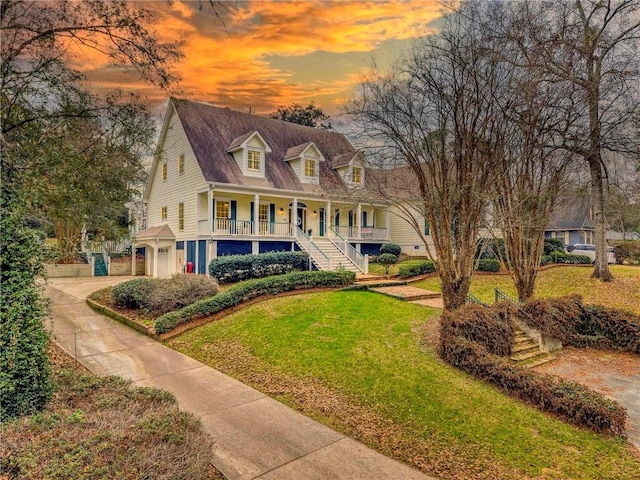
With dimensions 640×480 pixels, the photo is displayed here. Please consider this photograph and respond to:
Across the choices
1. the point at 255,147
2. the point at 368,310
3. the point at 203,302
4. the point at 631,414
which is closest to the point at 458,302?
the point at 368,310

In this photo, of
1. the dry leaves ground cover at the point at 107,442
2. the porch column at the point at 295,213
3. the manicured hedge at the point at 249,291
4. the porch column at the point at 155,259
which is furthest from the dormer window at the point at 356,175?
the dry leaves ground cover at the point at 107,442

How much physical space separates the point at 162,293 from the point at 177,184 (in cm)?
1125

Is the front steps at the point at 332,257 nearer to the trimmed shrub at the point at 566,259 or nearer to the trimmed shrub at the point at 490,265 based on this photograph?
the trimmed shrub at the point at 490,265

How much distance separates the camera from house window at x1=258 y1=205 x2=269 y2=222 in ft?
68.5

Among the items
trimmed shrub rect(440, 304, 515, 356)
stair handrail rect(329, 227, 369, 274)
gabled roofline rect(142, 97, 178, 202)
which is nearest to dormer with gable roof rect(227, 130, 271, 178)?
gabled roofline rect(142, 97, 178, 202)

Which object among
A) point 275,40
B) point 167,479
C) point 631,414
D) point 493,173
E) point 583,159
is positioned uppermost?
point 275,40

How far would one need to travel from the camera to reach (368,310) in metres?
10.8

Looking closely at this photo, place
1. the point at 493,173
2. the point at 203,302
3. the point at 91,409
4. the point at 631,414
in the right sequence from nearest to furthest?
the point at 91,409
the point at 631,414
the point at 493,173
the point at 203,302

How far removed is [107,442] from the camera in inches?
123

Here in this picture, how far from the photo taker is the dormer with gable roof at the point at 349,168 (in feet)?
74.8

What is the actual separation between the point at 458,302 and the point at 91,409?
7890mm

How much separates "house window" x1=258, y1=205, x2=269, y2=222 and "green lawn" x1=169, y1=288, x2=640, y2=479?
431 inches

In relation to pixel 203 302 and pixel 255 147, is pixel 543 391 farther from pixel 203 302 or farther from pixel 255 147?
pixel 255 147

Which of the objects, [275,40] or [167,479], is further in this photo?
[275,40]
